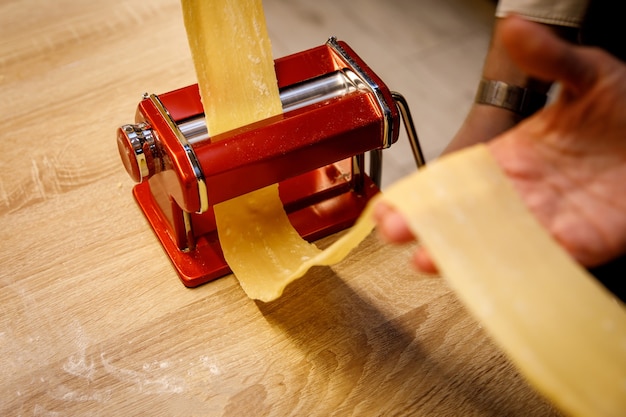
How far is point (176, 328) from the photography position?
851mm

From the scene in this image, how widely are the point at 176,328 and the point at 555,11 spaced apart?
63cm

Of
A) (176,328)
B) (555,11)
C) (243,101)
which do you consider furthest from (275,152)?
(555,11)

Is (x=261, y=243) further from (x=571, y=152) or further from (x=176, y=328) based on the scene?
(x=571, y=152)

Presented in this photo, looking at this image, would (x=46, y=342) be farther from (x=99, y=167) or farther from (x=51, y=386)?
(x=99, y=167)

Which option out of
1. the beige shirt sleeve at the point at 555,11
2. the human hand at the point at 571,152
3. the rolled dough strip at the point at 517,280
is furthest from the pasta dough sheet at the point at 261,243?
the beige shirt sleeve at the point at 555,11

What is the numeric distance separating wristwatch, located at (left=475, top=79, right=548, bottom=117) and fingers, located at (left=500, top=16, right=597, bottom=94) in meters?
0.25

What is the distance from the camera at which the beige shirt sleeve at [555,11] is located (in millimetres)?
842

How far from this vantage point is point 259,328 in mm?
854

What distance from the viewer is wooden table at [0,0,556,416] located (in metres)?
0.78

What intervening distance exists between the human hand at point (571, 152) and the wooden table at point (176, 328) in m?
0.23

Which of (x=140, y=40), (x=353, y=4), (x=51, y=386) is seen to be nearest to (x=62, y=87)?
(x=140, y=40)

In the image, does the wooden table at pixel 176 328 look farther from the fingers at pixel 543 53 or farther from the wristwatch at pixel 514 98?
the fingers at pixel 543 53

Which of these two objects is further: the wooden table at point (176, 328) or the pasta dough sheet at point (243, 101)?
the pasta dough sheet at point (243, 101)

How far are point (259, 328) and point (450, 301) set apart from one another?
25cm
